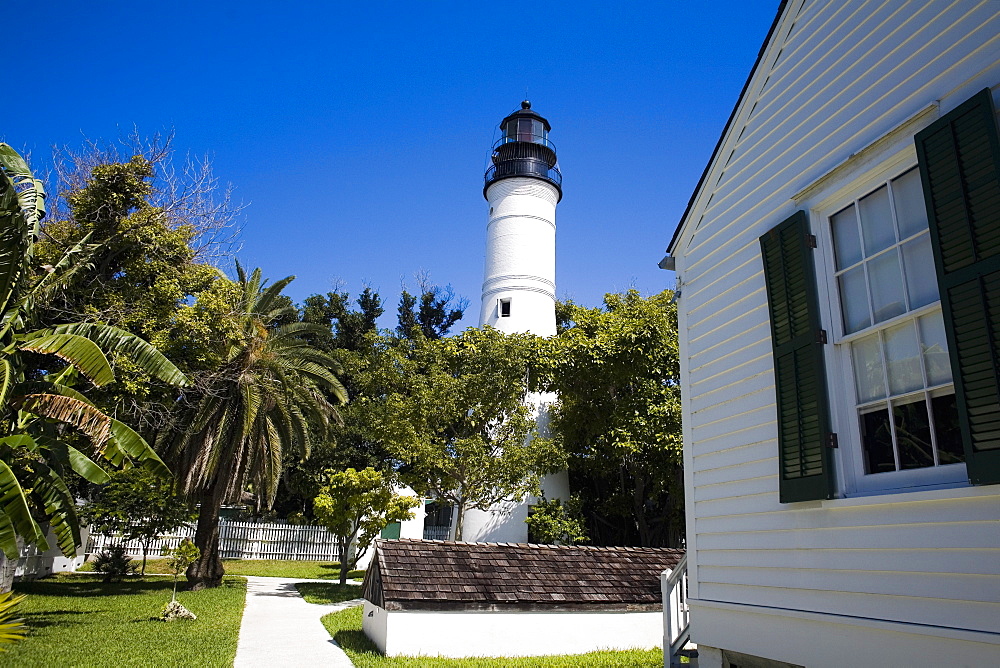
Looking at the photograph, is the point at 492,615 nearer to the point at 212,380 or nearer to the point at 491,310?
the point at 212,380

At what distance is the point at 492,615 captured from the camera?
32.3 feet

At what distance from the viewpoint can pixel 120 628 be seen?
11.5 metres

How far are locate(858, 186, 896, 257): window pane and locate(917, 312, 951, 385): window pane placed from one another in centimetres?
69

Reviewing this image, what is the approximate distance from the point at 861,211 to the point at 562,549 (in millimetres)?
8882

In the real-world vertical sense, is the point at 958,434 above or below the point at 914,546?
above

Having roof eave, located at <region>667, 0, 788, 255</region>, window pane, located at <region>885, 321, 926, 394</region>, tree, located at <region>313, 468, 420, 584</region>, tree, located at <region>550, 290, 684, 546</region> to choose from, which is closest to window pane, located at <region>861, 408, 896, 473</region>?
window pane, located at <region>885, 321, 926, 394</region>

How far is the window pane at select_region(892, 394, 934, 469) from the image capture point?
13.7ft

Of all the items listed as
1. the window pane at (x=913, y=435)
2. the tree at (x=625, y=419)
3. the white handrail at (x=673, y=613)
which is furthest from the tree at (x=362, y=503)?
the window pane at (x=913, y=435)

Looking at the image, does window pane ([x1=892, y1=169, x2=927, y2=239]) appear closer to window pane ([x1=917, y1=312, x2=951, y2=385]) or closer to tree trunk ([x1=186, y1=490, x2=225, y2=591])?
window pane ([x1=917, y1=312, x2=951, y2=385])

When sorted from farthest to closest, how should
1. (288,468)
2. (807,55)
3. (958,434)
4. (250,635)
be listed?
(288,468)
(250,635)
(807,55)
(958,434)

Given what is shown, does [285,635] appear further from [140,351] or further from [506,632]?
[140,351]

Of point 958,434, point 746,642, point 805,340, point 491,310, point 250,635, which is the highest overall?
point 491,310

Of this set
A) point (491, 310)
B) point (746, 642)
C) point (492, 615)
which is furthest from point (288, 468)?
point (746, 642)

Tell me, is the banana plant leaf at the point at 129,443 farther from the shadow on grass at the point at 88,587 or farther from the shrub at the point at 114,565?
the shrub at the point at 114,565
